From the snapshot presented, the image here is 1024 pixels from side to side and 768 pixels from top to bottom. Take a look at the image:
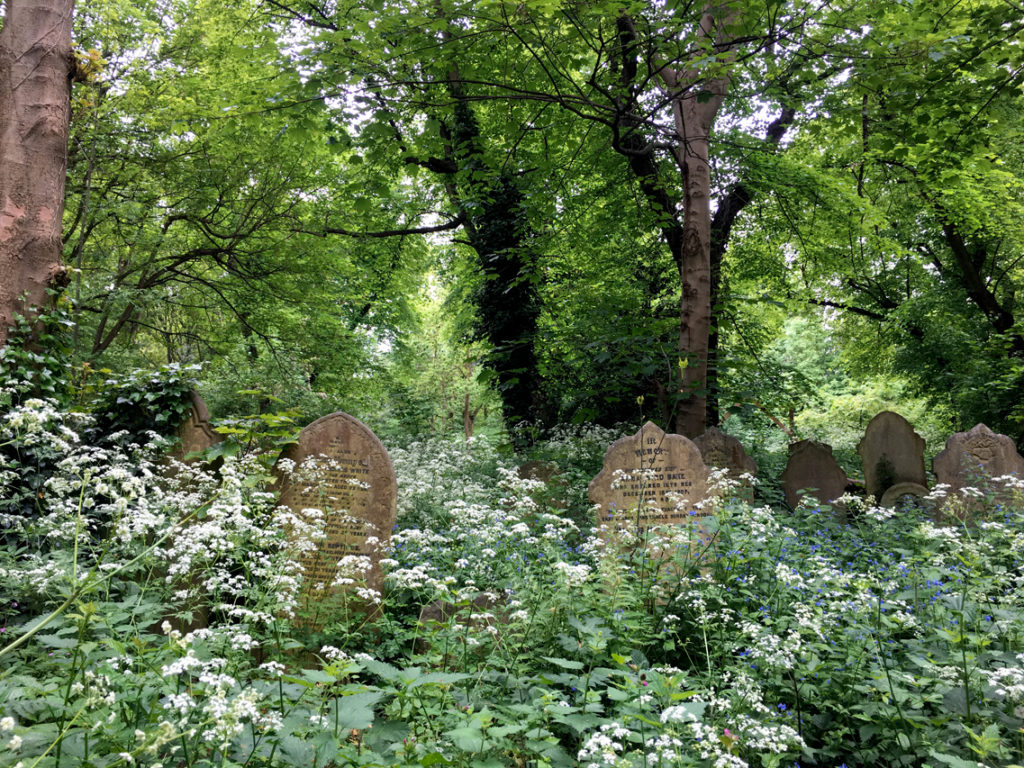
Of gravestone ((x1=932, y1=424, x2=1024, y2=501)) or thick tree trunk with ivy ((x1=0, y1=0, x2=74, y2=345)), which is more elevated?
thick tree trunk with ivy ((x1=0, y1=0, x2=74, y2=345))

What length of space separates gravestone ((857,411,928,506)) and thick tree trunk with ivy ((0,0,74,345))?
1123cm

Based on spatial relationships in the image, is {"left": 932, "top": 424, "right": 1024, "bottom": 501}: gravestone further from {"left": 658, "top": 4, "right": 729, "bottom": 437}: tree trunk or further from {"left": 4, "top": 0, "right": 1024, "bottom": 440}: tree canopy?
{"left": 658, "top": 4, "right": 729, "bottom": 437}: tree trunk

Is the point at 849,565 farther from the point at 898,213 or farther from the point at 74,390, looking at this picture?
the point at 898,213

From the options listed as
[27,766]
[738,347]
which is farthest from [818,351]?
[27,766]

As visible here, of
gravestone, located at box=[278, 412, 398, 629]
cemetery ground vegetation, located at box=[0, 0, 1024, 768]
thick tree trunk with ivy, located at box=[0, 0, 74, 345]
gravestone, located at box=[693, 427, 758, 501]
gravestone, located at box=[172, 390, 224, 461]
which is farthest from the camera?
gravestone, located at box=[693, 427, 758, 501]

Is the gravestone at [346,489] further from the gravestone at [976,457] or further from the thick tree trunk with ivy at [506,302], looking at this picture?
the gravestone at [976,457]

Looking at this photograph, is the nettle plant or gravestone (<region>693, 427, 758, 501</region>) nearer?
the nettle plant

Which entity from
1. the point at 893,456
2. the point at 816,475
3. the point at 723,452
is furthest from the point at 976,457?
the point at 723,452

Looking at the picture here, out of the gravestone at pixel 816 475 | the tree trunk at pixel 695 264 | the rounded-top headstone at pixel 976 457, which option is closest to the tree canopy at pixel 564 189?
the tree trunk at pixel 695 264

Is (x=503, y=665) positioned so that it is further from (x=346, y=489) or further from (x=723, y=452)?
(x=723, y=452)

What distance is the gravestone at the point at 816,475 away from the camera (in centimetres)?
961

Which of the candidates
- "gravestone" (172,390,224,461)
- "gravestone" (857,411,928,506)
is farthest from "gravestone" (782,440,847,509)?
"gravestone" (172,390,224,461)

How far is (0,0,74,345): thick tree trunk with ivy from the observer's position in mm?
6090

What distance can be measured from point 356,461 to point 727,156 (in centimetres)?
803
